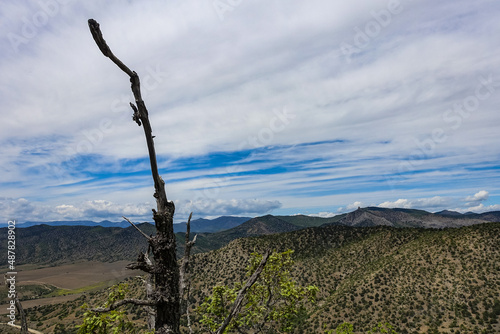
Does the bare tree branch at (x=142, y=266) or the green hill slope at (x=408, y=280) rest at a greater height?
the bare tree branch at (x=142, y=266)

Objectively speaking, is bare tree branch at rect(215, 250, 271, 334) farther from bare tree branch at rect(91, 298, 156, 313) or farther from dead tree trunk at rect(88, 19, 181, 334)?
bare tree branch at rect(91, 298, 156, 313)

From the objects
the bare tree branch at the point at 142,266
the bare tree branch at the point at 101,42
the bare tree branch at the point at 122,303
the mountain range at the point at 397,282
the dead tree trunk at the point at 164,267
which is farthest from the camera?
the mountain range at the point at 397,282

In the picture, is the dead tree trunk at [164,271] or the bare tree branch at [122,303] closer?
the bare tree branch at [122,303]

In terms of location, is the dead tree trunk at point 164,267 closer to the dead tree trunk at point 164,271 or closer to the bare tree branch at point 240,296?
the dead tree trunk at point 164,271

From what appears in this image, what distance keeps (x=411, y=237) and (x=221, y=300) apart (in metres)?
81.5

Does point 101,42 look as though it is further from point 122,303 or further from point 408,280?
point 408,280

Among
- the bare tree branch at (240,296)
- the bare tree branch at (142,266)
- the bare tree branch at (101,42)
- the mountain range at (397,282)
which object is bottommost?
the mountain range at (397,282)

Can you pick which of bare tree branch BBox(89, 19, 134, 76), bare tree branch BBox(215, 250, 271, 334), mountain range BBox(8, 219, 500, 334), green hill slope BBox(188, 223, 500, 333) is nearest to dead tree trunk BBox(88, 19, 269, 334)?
bare tree branch BBox(215, 250, 271, 334)

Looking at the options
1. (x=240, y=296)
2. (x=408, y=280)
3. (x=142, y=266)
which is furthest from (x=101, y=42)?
(x=408, y=280)

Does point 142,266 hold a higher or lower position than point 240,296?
higher

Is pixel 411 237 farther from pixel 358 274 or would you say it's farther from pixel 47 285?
pixel 47 285

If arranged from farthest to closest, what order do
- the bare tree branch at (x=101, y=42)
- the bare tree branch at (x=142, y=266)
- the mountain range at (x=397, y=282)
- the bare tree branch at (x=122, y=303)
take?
the mountain range at (x=397, y=282) → the bare tree branch at (x=142, y=266) → the bare tree branch at (x=122, y=303) → the bare tree branch at (x=101, y=42)

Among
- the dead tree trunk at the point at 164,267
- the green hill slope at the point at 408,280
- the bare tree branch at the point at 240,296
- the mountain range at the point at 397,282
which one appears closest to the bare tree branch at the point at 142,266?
the dead tree trunk at the point at 164,267

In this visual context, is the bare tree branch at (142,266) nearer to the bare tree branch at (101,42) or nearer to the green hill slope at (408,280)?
the bare tree branch at (101,42)
